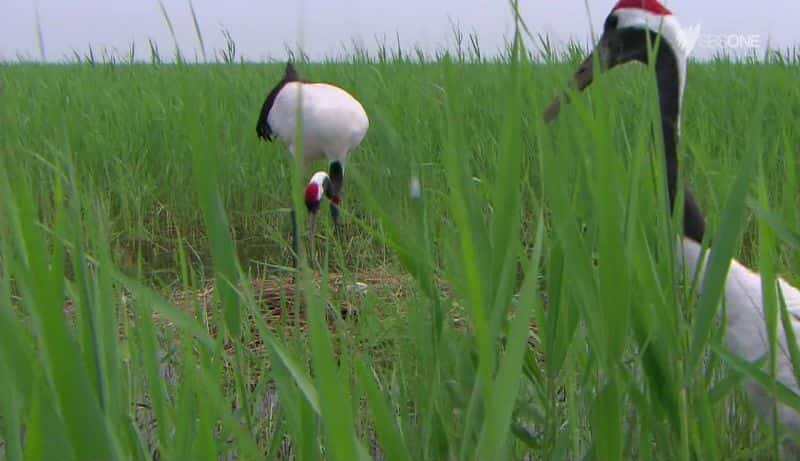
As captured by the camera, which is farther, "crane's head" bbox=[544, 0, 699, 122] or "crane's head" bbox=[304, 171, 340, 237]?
"crane's head" bbox=[304, 171, 340, 237]

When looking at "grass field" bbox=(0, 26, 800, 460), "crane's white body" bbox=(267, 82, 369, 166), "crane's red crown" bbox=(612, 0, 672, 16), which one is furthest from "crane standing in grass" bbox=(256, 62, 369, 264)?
"grass field" bbox=(0, 26, 800, 460)

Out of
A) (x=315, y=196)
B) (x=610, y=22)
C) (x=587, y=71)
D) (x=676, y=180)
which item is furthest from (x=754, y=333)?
(x=315, y=196)

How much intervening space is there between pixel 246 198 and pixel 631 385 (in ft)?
9.13

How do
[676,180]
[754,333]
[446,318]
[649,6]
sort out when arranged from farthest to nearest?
[649,6]
[676,180]
[754,333]
[446,318]

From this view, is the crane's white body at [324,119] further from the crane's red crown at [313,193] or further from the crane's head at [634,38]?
the crane's head at [634,38]

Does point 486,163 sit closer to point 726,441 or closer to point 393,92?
point 393,92

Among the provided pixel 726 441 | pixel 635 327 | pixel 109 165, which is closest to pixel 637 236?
pixel 635 327

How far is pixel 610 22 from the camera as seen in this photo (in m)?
1.77

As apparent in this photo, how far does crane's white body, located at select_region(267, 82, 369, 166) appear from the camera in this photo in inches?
169

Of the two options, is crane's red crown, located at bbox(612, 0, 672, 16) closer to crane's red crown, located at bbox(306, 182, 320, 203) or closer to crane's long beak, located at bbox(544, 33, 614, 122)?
crane's long beak, located at bbox(544, 33, 614, 122)

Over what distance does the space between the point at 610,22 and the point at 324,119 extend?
103 inches

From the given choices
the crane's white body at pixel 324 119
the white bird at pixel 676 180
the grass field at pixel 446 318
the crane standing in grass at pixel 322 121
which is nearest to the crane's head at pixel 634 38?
the white bird at pixel 676 180

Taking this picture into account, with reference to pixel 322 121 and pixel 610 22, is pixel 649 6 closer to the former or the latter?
pixel 610 22

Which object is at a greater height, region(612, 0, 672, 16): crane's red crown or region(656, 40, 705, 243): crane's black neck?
region(612, 0, 672, 16): crane's red crown
